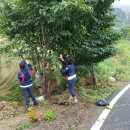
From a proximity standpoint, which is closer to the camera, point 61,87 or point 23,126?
point 23,126

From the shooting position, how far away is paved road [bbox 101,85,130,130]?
859 cm

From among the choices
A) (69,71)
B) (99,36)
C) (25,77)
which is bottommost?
(69,71)

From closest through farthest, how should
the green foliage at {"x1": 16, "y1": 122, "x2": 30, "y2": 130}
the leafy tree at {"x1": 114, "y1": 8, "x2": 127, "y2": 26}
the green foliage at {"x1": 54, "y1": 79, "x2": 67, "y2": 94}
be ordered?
the green foliage at {"x1": 16, "y1": 122, "x2": 30, "y2": 130}, the green foliage at {"x1": 54, "y1": 79, "x2": 67, "y2": 94}, the leafy tree at {"x1": 114, "y1": 8, "x2": 127, "y2": 26}

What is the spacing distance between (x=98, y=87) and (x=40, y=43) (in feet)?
15.3

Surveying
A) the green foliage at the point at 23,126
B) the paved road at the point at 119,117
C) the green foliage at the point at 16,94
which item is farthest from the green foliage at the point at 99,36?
the green foliage at the point at 23,126

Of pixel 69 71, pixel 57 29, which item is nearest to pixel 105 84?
pixel 69 71

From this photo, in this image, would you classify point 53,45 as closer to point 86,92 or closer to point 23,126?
point 86,92

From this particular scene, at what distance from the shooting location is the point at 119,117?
9.55 m

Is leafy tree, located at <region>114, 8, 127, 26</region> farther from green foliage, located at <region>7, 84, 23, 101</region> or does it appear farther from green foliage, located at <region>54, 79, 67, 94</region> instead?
green foliage, located at <region>7, 84, 23, 101</region>

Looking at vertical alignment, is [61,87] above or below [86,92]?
above

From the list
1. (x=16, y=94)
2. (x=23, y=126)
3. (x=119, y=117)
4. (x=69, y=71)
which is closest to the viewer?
(x=23, y=126)

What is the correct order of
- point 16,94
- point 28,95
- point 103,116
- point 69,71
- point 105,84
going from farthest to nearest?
point 105,84 → point 16,94 → point 69,71 → point 28,95 → point 103,116

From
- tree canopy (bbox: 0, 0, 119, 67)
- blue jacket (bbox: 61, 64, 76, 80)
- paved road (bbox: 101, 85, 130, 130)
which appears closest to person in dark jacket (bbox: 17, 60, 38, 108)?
tree canopy (bbox: 0, 0, 119, 67)

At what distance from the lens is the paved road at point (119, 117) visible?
8.59 metres
